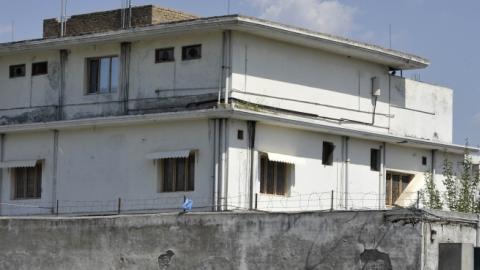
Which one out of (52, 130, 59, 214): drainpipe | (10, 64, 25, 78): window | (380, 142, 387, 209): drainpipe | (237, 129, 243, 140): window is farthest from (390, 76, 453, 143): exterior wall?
(10, 64, 25, 78): window

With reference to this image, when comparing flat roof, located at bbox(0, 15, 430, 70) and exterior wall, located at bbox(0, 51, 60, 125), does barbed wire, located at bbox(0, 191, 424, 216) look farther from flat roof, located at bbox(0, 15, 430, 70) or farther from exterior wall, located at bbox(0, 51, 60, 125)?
flat roof, located at bbox(0, 15, 430, 70)

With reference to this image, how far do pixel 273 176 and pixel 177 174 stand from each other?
2847 millimetres

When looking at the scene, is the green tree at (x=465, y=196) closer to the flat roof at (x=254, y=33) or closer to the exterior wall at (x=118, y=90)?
the flat roof at (x=254, y=33)

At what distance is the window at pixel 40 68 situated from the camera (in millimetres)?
38625

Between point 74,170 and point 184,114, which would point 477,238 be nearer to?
point 184,114

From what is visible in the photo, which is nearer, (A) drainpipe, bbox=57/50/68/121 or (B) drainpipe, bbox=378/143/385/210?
(A) drainpipe, bbox=57/50/68/121

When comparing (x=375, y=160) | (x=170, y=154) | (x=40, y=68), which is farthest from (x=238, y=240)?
(x=40, y=68)

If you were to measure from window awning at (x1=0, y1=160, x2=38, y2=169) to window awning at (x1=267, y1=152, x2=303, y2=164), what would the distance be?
7898 millimetres

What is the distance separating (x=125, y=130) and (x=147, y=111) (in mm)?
868

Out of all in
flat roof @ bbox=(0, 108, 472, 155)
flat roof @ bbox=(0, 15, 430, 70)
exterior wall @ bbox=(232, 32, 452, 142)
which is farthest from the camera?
exterior wall @ bbox=(232, 32, 452, 142)

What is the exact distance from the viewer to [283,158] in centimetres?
3491

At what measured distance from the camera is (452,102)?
41.8 m

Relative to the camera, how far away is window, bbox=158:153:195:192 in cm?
3444

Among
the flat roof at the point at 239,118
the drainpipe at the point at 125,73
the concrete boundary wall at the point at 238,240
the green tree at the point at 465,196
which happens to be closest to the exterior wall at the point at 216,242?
the concrete boundary wall at the point at 238,240
